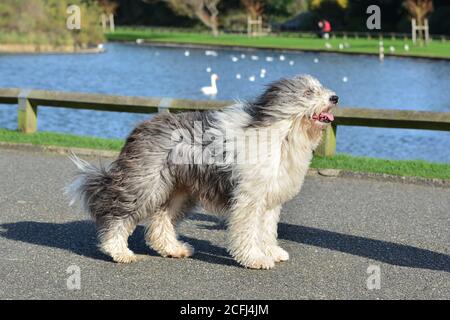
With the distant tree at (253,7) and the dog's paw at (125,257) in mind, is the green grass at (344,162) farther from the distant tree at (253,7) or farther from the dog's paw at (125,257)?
the distant tree at (253,7)

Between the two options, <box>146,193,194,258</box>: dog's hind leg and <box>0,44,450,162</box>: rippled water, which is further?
<box>0,44,450,162</box>: rippled water

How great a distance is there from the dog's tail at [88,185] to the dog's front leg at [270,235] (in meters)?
1.51

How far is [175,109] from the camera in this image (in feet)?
45.0

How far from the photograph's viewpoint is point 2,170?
11977 millimetres

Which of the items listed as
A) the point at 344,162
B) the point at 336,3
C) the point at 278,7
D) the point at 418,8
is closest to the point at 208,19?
the point at 278,7

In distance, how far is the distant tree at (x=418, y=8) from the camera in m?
69.8

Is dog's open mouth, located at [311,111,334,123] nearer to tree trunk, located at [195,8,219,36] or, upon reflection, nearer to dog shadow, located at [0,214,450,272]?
dog shadow, located at [0,214,450,272]

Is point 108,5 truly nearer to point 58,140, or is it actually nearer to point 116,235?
point 58,140

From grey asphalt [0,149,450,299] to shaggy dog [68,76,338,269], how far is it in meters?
0.32

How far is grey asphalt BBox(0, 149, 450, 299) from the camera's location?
264 inches

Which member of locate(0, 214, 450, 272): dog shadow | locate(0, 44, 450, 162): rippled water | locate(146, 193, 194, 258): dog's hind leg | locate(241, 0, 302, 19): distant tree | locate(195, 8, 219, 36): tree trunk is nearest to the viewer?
locate(146, 193, 194, 258): dog's hind leg

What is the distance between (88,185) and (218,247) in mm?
1493

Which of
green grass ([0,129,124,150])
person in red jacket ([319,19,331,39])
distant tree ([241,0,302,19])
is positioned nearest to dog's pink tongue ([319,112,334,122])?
green grass ([0,129,124,150])
